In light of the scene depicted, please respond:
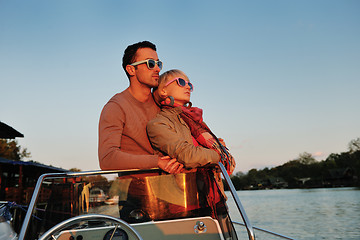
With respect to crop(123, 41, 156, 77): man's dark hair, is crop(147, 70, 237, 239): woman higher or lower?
lower

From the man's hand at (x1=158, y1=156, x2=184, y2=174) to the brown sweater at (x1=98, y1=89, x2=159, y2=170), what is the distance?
Answer: 4 cm

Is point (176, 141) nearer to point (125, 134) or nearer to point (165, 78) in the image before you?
point (125, 134)

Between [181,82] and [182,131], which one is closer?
[182,131]

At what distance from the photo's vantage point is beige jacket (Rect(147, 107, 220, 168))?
1914mm

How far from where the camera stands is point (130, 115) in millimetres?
2434

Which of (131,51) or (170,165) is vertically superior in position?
(131,51)

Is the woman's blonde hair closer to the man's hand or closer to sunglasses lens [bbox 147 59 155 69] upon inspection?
sunglasses lens [bbox 147 59 155 69]

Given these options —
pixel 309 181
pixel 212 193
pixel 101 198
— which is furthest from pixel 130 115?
pixel 309 181

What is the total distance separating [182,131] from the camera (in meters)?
2.21

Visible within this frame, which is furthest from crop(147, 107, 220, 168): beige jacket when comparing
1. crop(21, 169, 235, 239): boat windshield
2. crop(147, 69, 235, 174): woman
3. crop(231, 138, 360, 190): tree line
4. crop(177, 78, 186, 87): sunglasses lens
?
crop(231, 138, 360, 190): tree line

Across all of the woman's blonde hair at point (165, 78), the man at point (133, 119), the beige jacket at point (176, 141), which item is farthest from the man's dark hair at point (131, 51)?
the beige jacket at point (176, 141)

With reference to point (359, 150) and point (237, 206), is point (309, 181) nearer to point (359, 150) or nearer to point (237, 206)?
point (359, 150)

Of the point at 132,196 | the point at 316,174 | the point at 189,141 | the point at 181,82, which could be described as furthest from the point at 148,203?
the point at 316,174

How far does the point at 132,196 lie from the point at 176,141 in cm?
45
